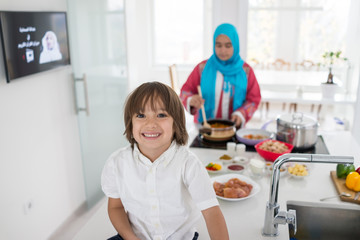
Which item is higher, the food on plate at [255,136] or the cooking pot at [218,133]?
the cooking pot at [218,133]

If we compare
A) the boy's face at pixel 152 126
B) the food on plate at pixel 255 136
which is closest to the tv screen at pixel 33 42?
the boy's face at pixel 152 126

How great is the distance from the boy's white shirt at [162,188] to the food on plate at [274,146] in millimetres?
796

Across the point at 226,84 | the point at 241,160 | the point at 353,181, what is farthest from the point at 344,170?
the point at 226,84

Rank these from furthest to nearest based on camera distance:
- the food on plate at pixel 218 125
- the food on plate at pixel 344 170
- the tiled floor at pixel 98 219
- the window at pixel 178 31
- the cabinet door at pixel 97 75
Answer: the window at pixel 178 31, the cabinet door at pixel 97 75, the food on plate at pixel 218 125, the food on plate at pixel 344 170, the tiled floor at pixel 98 219

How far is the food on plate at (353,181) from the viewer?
4.77ft

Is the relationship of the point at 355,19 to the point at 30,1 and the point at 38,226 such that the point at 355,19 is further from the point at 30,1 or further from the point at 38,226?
the point at 38,226


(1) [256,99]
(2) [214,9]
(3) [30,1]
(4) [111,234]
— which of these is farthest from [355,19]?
(4) [111,234]

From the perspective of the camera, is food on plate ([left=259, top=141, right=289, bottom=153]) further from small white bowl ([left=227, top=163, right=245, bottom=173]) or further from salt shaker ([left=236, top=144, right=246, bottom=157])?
small white bowl ([left=227, top=163, right=245, bottom=173])

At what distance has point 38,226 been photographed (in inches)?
94.7

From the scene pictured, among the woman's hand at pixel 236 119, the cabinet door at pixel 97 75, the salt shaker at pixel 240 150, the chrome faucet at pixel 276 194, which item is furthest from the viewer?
the cabinet door at pixel 97 75

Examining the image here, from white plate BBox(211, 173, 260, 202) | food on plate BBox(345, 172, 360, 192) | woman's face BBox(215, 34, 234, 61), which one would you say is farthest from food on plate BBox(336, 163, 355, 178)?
woman's face BBox(215, 34, 234, 61)

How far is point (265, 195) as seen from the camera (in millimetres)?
1444

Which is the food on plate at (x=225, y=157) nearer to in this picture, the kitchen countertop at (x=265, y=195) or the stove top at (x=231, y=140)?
the kitchen countertop at (x=265, y=195)

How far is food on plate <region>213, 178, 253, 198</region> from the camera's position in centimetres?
137
